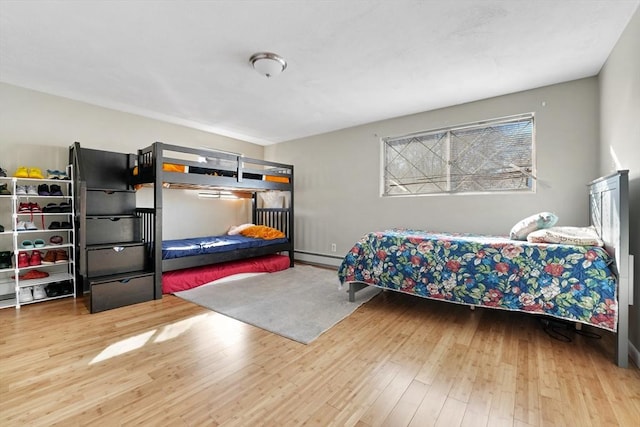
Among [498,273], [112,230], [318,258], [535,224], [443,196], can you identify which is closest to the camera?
[498,273]

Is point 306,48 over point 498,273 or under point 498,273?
over

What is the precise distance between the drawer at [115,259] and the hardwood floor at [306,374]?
0.50m

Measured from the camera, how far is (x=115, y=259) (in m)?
2.84

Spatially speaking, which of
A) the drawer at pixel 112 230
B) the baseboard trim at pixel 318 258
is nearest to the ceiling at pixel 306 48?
the drawer at pixel 112 230

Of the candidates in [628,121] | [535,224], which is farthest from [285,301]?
[628,121]

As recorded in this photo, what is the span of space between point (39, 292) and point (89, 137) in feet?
6.23

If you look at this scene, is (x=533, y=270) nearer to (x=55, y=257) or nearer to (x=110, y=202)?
(x=110, y=202)

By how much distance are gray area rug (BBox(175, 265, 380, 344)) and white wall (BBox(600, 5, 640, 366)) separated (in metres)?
2.08

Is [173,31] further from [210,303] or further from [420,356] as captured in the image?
[420,356]

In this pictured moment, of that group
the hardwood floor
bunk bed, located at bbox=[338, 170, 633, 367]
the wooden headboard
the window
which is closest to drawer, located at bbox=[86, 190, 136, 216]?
the hardwood floor

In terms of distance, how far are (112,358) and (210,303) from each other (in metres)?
1.03

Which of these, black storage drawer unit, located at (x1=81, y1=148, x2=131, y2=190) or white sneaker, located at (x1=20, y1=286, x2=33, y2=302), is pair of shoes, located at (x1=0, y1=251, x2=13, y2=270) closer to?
white sneaker, located at (x1=20, y1=286, x2=33, y2=302)

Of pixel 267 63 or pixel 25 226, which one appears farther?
pixel 25 226

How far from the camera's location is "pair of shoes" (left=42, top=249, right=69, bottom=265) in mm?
2908
